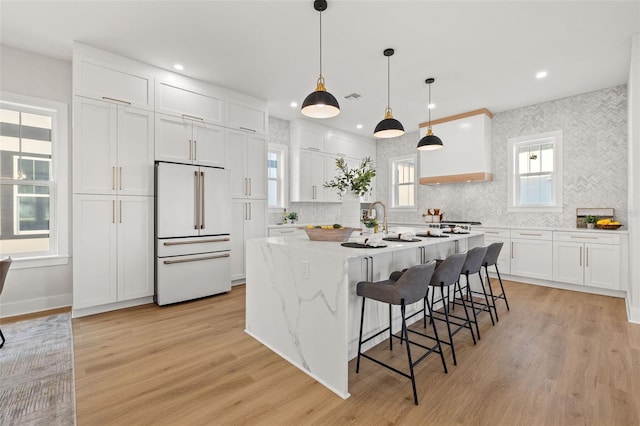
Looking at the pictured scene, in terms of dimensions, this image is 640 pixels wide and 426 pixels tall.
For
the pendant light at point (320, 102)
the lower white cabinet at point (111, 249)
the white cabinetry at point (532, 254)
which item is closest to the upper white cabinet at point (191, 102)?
the lower white cabinet at point (111, 249)

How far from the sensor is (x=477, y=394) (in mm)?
1925

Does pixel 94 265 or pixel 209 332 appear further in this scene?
pixel 94 265

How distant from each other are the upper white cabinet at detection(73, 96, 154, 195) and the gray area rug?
1479 mm

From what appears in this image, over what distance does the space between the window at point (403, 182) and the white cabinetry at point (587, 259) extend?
2.96 m

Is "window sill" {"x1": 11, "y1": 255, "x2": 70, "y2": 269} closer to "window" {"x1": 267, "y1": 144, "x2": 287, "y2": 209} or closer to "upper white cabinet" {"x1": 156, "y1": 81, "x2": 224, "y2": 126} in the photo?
"upper white cabinet" {"x1": 156, "y1": 81, "x2": 224, "y2": 126}

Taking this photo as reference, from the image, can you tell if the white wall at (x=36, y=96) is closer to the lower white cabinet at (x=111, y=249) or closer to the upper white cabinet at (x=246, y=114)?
the lower white cabinet at (x=111, y=249)

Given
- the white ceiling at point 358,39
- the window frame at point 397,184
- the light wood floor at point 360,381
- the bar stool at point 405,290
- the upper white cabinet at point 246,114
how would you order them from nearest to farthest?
the light wood floor at point 360,381
the bar stool at point 405,290
the white ceiling at point 358,39
the upper white cabinet at point 246,114
the window frame at point 397,184

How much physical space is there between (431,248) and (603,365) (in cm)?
161

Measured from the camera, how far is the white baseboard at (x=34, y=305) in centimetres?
328

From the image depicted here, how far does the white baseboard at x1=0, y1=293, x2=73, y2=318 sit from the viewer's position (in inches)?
129

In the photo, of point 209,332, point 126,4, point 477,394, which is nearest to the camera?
point 477,394

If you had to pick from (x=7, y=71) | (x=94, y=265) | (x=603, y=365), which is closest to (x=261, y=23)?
(x=7, y=71)

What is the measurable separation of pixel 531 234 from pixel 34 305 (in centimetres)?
688

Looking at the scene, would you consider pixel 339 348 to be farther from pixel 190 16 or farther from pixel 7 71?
pixel 7 71
